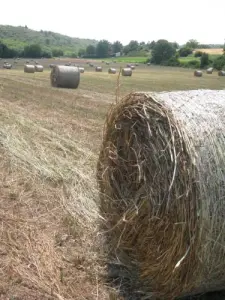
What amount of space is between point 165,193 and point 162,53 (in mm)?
80679

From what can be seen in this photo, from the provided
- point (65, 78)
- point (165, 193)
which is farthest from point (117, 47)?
point (165, 193)

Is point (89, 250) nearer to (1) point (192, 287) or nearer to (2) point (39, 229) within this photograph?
(2) point (39, 229)

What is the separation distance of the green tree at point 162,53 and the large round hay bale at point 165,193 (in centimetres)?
7587

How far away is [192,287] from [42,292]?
1.27 meters

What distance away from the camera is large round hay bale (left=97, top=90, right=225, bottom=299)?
3.55m

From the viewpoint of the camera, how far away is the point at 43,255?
4.60 m

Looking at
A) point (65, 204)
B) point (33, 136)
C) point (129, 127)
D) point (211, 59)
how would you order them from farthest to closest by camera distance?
point (211, 59), point (33, 136), point (65, 204), point (129, 127)

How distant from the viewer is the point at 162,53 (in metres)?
82.2

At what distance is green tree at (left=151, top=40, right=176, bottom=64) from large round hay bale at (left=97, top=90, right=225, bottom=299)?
249 ft

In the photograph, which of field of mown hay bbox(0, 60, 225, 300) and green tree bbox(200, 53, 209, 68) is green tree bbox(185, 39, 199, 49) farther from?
field of mown hay bbox(0, 60, 225, 300)

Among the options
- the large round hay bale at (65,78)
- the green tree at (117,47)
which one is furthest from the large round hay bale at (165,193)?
the green tree at (117,47)

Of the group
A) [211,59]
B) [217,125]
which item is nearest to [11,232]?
[217,125]

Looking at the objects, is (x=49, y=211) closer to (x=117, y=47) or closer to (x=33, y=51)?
(x=33, y=51)

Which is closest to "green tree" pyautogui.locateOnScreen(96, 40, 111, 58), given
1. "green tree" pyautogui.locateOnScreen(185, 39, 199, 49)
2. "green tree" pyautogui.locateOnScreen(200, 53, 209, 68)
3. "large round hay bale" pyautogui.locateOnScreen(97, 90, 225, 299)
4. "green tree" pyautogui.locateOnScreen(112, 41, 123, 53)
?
"green tree" pyautogui.locateOnScreen(112, 41, 123, 53)
